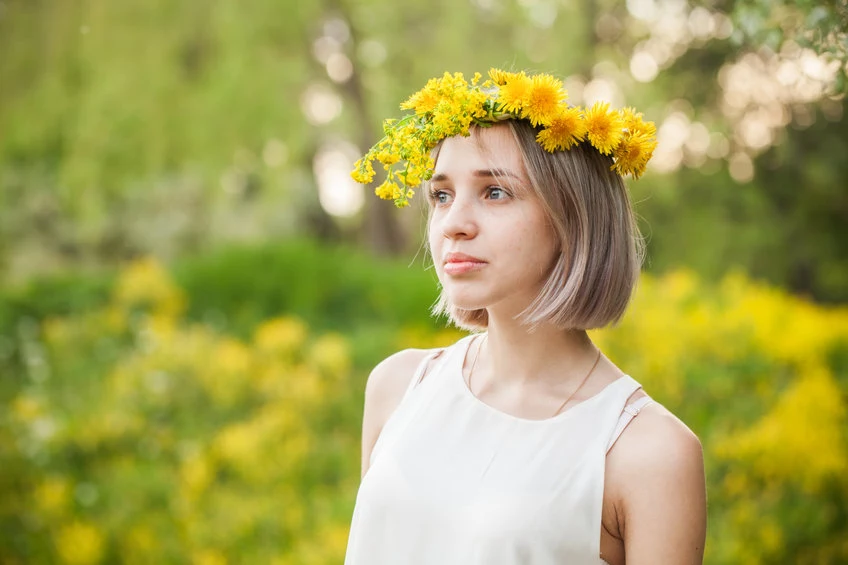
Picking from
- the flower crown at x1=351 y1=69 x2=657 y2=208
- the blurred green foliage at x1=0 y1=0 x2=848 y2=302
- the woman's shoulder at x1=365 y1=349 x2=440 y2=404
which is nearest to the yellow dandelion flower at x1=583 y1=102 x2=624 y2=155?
the flower crown at x1=351 y1=69 x2=657 y2=208

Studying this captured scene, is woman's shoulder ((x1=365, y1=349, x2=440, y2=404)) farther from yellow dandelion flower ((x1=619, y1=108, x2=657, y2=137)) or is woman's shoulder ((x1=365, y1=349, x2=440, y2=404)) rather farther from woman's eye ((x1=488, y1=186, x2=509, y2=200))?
yellow dandelion flower ((x1=619, y1=108, x2=657, y2=137))

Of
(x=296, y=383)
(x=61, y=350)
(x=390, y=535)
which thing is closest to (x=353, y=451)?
(x=296, y=383)

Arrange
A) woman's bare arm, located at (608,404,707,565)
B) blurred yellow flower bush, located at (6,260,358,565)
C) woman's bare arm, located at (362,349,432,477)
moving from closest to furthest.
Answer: woman's bare arm, located at (608,404,707,565) → woman's bare arm, located at (362,349,432,477) → blurred yellow flower bush, located at (6,260,358,565)

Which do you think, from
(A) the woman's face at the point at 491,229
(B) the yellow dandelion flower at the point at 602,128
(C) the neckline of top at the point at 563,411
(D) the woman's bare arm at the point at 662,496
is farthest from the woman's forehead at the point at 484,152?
(D) the woman's bare arm at the point at 662,496

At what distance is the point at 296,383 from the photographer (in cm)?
515

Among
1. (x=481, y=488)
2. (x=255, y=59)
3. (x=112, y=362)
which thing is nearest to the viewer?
(x=481, y=488)

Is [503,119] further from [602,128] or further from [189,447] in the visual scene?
[189,447]

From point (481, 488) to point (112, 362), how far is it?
511 cm

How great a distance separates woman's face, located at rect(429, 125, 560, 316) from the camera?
4.99ft

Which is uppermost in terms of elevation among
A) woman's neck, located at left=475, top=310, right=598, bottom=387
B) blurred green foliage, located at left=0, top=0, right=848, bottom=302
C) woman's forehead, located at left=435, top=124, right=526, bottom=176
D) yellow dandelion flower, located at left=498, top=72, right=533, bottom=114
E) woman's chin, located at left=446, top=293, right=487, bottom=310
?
blurred green foliage, located at left=0, top=0, right=848, bottom=302

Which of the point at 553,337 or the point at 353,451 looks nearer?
the point at 553,337

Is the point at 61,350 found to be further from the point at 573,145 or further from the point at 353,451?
the point at 573,145

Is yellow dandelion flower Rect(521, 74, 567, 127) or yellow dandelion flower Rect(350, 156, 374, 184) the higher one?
yellow dandelion flower Rect(521, 74, 567, 127)

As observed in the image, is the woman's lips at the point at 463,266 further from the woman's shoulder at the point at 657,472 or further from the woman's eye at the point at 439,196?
the woman's shoulder at the point at 657,472
